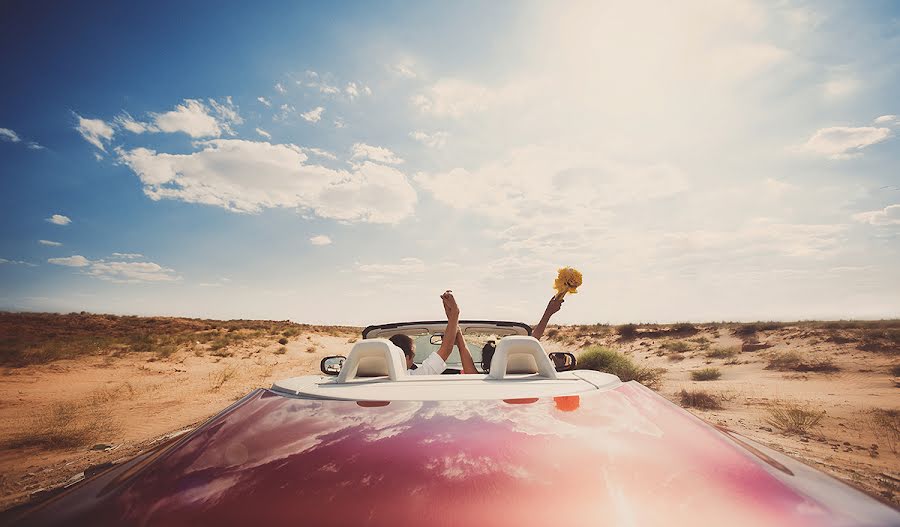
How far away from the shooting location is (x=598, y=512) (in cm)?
101

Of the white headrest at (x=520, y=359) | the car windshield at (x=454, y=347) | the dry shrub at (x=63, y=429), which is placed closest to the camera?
the white headrest at (x=520, y=359)

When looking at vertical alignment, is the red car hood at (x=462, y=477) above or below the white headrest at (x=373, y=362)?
below

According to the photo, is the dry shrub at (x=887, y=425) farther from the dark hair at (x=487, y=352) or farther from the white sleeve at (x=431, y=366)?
the white sleeve at (x=431, y=366)

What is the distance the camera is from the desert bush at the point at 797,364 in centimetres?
1495

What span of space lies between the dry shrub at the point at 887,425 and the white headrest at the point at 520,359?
25.6ft

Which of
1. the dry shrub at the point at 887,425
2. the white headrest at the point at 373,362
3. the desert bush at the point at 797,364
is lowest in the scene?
the dry shrub at the point at 887,425

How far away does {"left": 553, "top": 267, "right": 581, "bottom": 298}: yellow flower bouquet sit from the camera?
14.2ft

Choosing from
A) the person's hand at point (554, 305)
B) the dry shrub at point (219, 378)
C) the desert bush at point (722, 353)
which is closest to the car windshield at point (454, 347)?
the person's hand at point (554, 305)

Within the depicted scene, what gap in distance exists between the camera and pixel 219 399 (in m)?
11.4

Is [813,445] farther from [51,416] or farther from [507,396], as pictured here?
[51,416]

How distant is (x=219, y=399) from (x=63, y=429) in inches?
149

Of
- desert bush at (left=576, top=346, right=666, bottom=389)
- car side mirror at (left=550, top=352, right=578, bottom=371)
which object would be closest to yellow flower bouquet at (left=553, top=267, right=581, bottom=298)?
car side mirror at (left=550, top=352, right=578, bottom=371)

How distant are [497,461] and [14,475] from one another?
7.75 m

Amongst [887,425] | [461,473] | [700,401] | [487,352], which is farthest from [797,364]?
[461,473]
